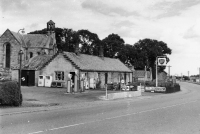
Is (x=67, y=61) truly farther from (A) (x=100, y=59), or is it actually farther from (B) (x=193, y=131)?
(B) (x=193, y=131)

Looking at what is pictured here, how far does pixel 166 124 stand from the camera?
36.1 ft

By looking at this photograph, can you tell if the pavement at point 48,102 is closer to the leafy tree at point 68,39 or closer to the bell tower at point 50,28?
the bell tower at point 50,28

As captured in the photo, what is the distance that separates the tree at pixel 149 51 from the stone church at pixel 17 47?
34.1 metres

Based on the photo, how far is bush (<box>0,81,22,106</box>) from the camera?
51.7 feet

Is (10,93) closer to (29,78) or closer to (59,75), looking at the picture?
(59,75)

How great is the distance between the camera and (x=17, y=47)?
56.3 meters

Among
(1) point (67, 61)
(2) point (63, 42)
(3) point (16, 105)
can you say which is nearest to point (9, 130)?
(3) point (16, 105)

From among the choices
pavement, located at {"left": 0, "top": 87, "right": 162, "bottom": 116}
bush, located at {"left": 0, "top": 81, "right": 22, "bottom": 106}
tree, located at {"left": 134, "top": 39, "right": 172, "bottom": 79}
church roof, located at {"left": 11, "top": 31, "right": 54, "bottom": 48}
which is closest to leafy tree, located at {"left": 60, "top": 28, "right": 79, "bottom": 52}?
church roof, located at {"left": 11, "top": 31, "right": 54, "bottom": 48}

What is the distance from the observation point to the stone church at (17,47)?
56222 mm

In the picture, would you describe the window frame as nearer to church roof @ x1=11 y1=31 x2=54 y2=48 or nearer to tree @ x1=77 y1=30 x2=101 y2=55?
church roof @ x1=11 y1=31 x2=54 y2=48

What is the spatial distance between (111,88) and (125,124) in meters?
27.6

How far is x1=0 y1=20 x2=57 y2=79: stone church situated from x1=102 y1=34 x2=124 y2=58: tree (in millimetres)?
24148

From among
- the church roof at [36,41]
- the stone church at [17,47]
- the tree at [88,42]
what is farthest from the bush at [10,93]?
the tree at [88,42]

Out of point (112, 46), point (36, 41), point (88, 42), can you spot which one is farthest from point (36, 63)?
point (112, 46)
